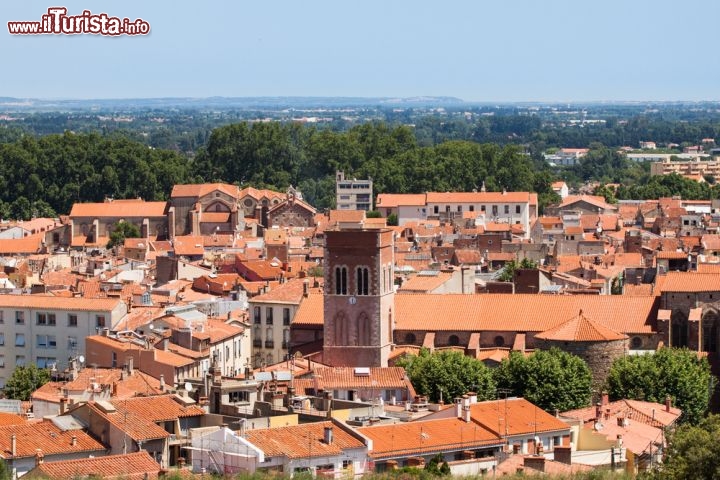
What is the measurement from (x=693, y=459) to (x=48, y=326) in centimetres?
2782

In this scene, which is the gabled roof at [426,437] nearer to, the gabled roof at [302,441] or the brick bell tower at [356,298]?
the gabled roof at [302,441]

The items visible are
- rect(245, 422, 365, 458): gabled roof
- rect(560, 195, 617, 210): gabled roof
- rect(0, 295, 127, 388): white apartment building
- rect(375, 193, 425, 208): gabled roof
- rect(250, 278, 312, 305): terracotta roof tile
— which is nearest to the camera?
rect(245, 422, 365, 458): gabled roof

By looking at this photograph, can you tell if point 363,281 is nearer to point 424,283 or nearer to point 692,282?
point 424,283

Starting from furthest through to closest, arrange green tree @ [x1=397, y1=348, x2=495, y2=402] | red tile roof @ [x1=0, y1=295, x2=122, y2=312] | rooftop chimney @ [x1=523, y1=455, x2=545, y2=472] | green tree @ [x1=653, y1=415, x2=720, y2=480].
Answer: red tile roof @ [x1=0, y1=295, x2=122, y2=312]
green tree @ [x1=397, y1=348, x2=495, y2=402]
rooftop chimney @ [x1=523, y1=455, x2=545, y2=472]
green tree @ [x1=653, y1=415, x2=720, y2=480]

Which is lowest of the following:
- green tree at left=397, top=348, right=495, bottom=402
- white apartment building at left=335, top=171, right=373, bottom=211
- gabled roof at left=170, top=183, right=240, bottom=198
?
white apartment building at left=335, top=171, right=373, bottom=211

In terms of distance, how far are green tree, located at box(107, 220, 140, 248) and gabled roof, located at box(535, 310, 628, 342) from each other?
5619cm

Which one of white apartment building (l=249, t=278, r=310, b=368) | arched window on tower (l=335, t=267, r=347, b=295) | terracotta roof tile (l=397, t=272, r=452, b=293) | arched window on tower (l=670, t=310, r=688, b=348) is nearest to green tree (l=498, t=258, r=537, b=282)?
terracotta roof tile (l=397, t=272, r=452, b=293)

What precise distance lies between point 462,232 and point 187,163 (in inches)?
2058

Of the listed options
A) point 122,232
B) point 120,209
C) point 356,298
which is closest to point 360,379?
point 356,298

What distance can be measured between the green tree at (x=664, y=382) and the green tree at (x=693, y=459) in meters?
13.2

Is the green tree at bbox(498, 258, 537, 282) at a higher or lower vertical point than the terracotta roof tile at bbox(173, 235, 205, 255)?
higher

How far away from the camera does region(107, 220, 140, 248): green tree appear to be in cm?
10432

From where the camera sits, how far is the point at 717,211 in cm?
11631

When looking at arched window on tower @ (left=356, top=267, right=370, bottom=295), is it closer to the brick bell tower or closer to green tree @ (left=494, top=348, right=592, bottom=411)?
the brick bell tower
